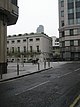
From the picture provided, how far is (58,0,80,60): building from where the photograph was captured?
218ft

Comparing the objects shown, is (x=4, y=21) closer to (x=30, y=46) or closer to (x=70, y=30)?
(x=70, y=30)

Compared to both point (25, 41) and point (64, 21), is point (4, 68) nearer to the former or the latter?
point (64, 21)

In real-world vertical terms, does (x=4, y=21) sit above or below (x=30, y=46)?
above

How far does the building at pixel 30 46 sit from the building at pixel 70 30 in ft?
32.2

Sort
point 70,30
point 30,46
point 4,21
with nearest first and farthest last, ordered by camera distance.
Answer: point 4,21, point 70,30, point 30,46

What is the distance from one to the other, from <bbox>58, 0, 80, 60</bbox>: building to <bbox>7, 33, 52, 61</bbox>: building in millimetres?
9802

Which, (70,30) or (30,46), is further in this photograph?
(30,46)

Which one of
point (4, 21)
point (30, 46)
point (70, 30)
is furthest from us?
point (30, 46)

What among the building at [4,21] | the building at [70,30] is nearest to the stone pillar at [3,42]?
the building at [4,21]

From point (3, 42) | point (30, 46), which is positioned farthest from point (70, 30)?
point (3, 42)

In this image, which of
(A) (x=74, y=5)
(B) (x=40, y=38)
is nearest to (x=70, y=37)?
(A) (x=74, y=5)

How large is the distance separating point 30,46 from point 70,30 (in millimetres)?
19518

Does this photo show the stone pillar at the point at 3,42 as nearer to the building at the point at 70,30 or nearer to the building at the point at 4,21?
the building at the point at 4,21

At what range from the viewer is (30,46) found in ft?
267
